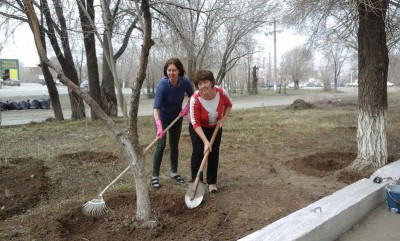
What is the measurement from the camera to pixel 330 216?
3326 millimetres

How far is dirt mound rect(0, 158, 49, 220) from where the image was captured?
417cm

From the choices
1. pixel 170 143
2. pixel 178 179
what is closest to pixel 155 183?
pixel 178 179

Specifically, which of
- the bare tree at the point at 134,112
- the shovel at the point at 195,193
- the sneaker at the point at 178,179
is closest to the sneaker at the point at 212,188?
the shovel at the point at 195,193

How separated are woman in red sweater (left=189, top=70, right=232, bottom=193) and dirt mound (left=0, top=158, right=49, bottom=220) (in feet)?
6.27

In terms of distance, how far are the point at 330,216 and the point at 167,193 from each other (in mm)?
1775

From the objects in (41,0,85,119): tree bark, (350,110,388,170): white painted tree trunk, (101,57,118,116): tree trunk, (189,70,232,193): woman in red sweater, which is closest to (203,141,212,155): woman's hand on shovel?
(189,70,232,193): woman in red sweater

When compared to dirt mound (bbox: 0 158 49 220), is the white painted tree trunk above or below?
above

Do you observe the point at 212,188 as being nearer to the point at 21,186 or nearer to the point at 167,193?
the point at 167,193

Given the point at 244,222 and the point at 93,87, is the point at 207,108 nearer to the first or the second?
the point at 244,222

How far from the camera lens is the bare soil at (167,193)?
11.0 feet

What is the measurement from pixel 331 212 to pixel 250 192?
115 centimetres

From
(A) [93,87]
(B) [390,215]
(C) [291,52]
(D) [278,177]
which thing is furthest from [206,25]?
(C) [291,52]

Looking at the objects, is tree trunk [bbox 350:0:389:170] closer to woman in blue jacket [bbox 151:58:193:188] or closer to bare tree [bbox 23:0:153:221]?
woman in blue jacket [bbox 151:58:193:188]

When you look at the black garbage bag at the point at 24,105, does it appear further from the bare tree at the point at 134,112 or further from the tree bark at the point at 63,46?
the bare tree at the point at 134,112
